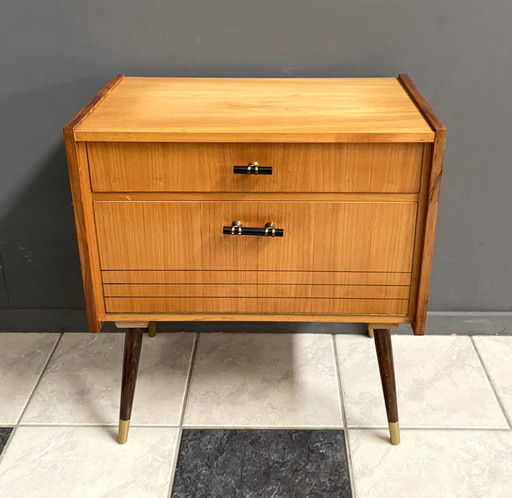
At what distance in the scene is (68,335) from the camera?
69.2 inches

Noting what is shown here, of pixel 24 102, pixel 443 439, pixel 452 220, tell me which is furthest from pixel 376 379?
pixel 24 102

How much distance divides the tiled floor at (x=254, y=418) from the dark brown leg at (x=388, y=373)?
0.05 meters

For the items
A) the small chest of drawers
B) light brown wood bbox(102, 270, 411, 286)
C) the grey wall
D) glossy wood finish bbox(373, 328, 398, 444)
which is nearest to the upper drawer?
the small chest of drawers

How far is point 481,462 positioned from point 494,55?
870 millimetres

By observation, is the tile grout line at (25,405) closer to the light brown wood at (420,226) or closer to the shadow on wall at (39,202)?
the shadow on wall at (39,202)

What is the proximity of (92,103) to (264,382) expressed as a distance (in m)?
0.75

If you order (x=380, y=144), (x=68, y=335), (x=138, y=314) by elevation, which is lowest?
(x=68, y=335)

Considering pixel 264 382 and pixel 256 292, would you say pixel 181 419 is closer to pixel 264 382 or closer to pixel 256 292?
pixel 264 382

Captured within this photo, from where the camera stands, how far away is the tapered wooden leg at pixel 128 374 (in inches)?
53.5

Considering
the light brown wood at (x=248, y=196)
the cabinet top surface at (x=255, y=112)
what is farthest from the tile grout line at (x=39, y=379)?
the cabinet top surface at (x=255, y=112)

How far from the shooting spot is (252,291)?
1256 millimetres

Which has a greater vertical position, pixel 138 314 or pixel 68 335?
pixel 138 314

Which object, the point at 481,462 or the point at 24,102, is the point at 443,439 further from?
the point at 24,102

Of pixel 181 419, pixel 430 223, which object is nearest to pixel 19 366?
pixel 181 419
